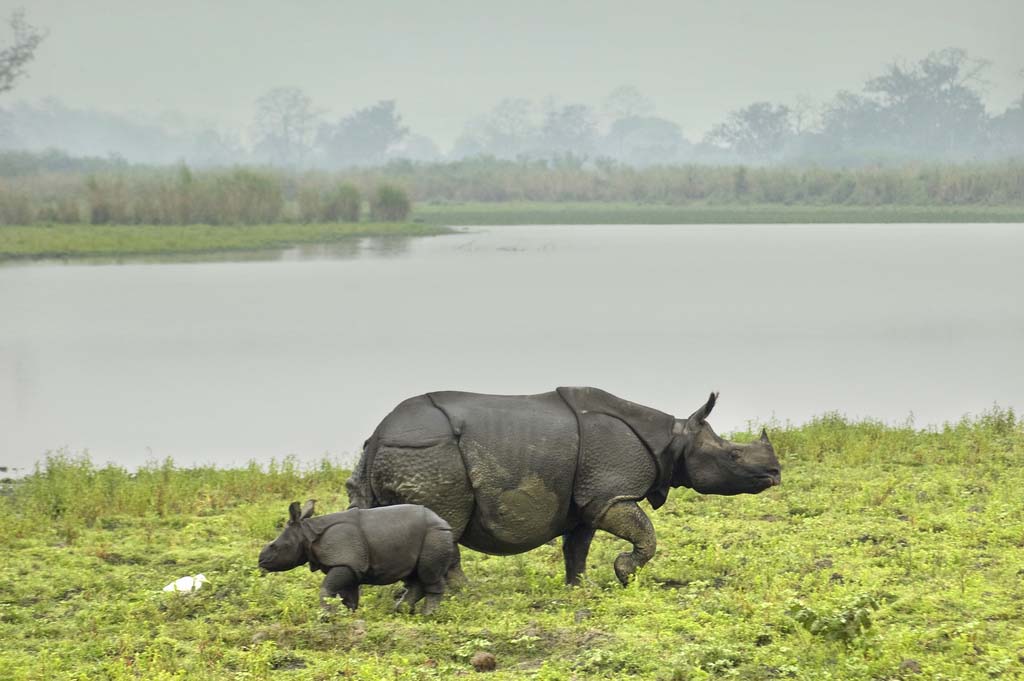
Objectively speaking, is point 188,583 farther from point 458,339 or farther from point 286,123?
point 286,123

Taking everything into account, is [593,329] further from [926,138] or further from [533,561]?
[926,138]

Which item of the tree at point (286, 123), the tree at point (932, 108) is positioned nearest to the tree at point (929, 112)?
the tree at point (932, 108)

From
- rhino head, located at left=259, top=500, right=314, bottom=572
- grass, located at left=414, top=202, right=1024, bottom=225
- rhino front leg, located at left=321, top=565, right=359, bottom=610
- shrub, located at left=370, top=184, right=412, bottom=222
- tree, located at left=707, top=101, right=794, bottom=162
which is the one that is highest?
tree, located at left=707, top=101, right=794, bottom=162

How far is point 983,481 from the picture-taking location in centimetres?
1220

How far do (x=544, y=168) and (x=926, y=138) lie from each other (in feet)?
212

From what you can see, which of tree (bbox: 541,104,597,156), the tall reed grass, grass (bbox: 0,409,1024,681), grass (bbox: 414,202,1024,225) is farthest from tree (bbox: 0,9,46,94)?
tree (bbox: 541,104,597,156)

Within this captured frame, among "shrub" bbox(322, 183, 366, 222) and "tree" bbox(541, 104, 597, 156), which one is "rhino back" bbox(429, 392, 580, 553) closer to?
"shrub" bbox(322, 183, 366, 222)

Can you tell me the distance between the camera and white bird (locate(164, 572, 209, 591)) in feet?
29.5

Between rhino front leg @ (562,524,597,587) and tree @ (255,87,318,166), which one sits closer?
rhino front leg @ (562,524,597,587)

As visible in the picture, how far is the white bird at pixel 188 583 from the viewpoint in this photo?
29.5 ft

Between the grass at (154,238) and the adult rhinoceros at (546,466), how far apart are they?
3768 cm

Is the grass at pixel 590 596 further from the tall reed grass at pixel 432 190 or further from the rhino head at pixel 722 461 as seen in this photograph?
the tall reed grass at pixel 432 190

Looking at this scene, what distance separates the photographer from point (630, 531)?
30.0 feet

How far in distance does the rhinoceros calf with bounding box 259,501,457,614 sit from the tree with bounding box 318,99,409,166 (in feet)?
515
